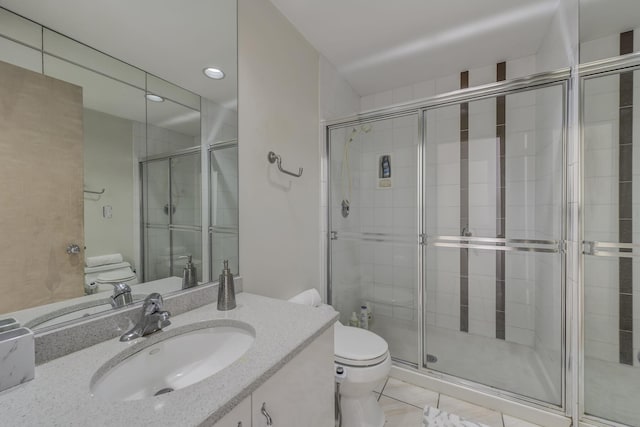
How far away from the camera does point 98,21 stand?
87 cm

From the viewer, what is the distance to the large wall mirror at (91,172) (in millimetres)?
711

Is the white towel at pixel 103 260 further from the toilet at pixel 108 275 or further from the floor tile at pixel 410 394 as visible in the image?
the floor tile at pixel 410 394

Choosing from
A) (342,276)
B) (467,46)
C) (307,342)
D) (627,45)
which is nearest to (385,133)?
(467,46)

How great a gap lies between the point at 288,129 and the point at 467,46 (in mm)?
1496

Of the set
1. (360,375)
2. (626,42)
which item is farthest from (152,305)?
(626,42)

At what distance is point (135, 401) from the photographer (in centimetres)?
57

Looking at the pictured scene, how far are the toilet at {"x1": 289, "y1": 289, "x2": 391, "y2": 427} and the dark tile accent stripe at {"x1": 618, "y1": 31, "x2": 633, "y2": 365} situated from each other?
4.24 ft

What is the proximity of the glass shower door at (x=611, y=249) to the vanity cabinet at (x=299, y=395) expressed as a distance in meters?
1.43

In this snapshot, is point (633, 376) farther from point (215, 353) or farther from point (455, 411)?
point (215, 353)

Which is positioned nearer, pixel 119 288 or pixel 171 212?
pixel 119 288

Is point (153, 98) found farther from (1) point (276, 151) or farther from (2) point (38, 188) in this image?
(1) point (276, 151)

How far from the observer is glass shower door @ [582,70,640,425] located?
141cm

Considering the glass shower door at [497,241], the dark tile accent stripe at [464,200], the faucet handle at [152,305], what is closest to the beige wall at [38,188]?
the faucet handle at [152,305]

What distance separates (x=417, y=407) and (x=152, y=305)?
1.62m
